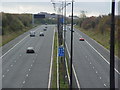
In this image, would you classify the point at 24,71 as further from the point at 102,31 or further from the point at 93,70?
the point at 102,31

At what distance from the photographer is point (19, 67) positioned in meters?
48.2

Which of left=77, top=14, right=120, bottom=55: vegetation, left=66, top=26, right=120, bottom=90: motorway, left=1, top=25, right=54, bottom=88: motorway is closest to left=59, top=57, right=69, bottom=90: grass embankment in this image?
left=66, top=26, right=120, bottom=90: motorway

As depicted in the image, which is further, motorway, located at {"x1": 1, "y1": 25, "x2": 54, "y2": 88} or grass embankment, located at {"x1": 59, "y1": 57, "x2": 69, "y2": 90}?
motorway, located at {"x1": 1, "y1": 25, "x2": 54, "y2": 88}

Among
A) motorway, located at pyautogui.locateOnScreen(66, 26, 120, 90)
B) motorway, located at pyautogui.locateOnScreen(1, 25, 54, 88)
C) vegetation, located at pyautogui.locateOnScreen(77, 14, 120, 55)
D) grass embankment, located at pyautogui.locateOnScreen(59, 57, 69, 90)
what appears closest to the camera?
grass embankment, located at pyautogui.locateOnScreen(59, 57, 69, 90)

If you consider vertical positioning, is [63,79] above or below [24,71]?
above

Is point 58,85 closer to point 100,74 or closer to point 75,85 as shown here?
point 75,85

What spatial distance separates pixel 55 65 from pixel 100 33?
2459 inches

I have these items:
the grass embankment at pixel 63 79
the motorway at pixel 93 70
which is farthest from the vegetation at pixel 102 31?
the grass embankment at pixel 63 79

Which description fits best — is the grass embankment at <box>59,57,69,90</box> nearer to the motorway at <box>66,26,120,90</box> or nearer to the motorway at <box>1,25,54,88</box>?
the motorway at <box>66,26,120,90</box>

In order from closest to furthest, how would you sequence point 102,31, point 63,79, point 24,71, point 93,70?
point 63,79 → point 24,71 → point 93,70 → point 102,31

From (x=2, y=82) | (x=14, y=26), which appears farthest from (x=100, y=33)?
(x=2, y=82)

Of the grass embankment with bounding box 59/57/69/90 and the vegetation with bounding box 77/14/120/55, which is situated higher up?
the vegetation with bounding box 77/14/120/55

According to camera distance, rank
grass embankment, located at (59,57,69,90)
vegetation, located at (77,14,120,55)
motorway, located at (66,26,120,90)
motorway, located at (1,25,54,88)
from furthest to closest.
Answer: vegetation, located at (77,14,120,55), motorway, located at (1,25,54,88), motorway, located at (66,26,120,90), grass embankment, located at (59,57,69,90)

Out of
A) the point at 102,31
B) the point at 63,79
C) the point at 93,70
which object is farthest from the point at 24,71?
the point at 102,31
